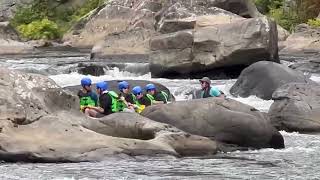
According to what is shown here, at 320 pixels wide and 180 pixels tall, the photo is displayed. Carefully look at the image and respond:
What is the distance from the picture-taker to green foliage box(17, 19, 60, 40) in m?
38.7

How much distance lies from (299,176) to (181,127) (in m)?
2.81

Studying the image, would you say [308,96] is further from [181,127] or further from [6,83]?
[6,83]

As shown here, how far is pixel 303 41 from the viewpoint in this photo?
2916 centimetres

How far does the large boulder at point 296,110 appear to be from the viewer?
1341cm

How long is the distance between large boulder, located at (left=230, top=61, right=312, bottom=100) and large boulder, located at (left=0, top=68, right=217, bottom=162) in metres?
7.12

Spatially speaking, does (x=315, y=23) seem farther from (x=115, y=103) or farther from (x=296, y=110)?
(x=115, y=103)

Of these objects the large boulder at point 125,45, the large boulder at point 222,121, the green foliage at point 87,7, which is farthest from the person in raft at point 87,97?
the green foliage at point 87,7

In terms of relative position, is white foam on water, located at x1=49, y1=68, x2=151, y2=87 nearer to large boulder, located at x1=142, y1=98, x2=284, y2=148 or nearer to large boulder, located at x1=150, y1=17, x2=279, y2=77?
large boulder, located at x1=150, y1=17, x2=279, y2=77

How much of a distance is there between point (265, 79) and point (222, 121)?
690 cm

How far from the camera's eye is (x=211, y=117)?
37.9 ft

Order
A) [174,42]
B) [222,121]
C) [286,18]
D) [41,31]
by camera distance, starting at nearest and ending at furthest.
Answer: [222,121] < [174,42] < [286,18] < [41,31]

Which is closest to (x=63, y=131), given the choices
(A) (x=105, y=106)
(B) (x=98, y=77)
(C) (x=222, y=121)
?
(C) (x=222, y=121)

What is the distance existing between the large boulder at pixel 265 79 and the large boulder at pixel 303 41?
9.82 metres

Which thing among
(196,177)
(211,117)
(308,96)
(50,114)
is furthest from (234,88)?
(196,177)
